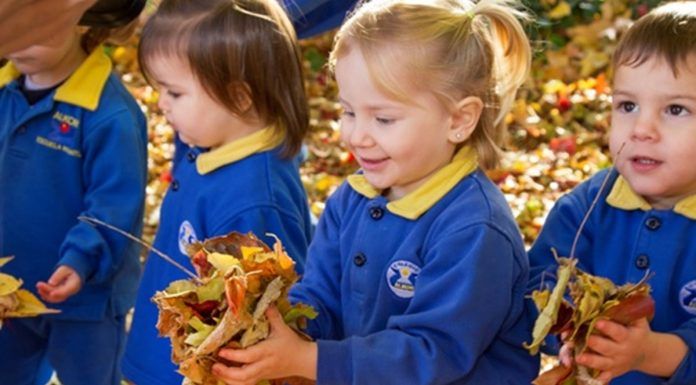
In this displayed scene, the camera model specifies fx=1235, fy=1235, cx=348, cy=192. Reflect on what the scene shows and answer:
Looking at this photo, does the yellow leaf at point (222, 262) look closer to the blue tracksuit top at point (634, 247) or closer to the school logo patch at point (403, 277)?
the school logo patch at point (403, 277)

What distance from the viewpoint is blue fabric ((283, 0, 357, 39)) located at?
351cm

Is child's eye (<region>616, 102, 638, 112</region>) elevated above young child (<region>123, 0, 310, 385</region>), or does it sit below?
above

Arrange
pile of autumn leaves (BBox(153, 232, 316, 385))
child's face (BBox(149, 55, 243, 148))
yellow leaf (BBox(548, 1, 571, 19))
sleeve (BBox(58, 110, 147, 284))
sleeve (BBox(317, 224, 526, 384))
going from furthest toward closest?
yellow leaf (BBox(548, 1, 571, 19)) → sleeve (BBox(58, 110, 147, 284)) → child's face (BBox(149, 55, 243, 148)) → sleeve (BBox(317, 224, 526, 384)) → pile of autumn leaves (BBox(153, 232, 316, 385))

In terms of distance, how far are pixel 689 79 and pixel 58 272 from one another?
5.69ft

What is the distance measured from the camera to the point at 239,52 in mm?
3080

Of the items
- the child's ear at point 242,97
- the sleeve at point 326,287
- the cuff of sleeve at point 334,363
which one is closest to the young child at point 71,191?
the child's ear at point 242,97

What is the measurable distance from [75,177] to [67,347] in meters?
0.50

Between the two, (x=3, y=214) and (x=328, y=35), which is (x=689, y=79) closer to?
(x=3, y=214)

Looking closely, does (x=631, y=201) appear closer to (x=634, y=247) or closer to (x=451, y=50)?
(x=634, y=247)

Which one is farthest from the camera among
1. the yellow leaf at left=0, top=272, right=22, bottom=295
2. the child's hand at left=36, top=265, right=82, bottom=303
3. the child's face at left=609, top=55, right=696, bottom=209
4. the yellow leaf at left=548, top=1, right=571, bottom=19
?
the yellow leaf at left=548, top=1, right=571, bottom=19

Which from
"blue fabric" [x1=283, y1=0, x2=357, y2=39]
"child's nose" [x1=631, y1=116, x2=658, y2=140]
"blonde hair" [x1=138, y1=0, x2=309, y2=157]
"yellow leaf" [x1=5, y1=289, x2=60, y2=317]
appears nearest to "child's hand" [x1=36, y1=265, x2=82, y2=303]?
"yellow leaf" [x1=5, y1=289, x2=60, y2=317]

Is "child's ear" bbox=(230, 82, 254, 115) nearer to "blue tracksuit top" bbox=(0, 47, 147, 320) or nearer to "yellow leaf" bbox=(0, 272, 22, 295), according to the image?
"blue tracksuit top" bbox=(0, 47, 147, 320)

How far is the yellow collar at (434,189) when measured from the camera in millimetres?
2588

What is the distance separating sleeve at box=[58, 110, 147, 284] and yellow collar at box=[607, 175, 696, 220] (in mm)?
1398
